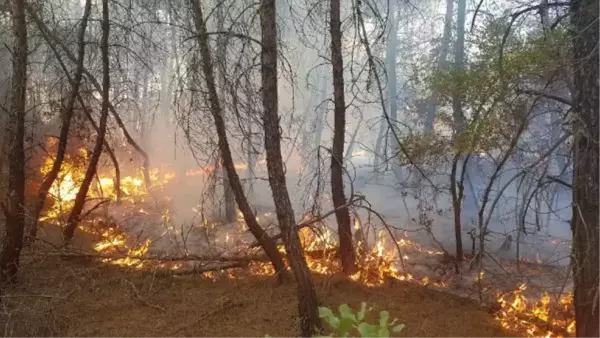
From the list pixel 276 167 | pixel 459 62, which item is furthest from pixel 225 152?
pixel 459 62

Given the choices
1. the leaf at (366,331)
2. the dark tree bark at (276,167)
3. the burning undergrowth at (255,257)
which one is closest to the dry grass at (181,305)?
the burning undergrowth at (255,257)

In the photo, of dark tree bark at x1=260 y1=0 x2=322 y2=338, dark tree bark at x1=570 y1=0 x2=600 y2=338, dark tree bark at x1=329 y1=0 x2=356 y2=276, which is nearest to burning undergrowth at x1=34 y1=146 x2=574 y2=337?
dark tree bark at x1=329 y1=0 x2=356 y2=276

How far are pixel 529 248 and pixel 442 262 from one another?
515cm

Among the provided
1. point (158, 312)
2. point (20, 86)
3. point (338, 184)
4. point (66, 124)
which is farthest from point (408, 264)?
point (20, 86)

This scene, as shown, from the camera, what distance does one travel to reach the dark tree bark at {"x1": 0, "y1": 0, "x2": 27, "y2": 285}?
287 inches

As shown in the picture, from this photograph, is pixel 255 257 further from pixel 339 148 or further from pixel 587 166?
pixel 587 166

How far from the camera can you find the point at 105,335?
6.49 metres

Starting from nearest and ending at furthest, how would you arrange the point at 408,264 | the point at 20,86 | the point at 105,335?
1. the point at 105,335
2. the point at 20,86
3. the point at 408,264

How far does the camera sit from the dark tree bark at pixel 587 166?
537 cm

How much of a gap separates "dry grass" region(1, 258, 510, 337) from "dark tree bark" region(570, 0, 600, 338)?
5.48ft

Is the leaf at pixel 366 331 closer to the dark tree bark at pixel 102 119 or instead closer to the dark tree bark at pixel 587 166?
the dark tree bark at pixel 587 166

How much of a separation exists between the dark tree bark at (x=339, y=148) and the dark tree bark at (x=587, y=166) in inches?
141

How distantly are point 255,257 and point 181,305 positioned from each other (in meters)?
1.67

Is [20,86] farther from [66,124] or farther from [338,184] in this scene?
[338,184]
